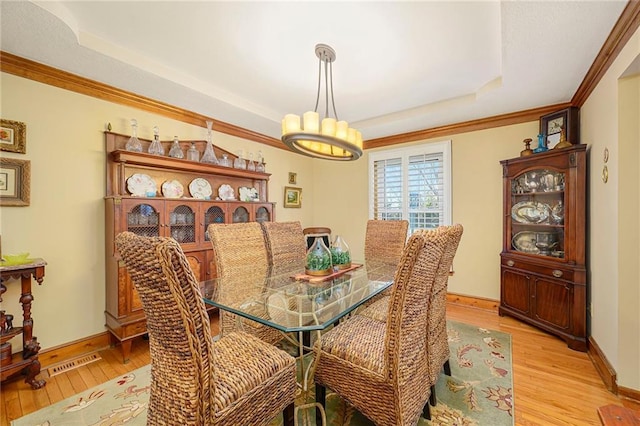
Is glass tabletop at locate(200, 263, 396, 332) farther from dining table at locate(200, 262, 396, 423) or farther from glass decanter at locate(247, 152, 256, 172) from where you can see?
glass decanter at locate(247, 152, 256, 172)

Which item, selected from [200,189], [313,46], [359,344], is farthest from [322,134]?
[200,189]

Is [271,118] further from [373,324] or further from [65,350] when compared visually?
[65,350]

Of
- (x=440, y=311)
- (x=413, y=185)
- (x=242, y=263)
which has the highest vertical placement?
(x=413, y=185)

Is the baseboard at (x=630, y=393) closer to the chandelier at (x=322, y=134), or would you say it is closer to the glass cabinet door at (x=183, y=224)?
the chandelier at (x=322, y=134)

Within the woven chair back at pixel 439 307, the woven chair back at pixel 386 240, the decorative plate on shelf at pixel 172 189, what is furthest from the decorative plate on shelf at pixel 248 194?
the woven chair back at pixel 439 307

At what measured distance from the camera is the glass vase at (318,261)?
6.68 feet

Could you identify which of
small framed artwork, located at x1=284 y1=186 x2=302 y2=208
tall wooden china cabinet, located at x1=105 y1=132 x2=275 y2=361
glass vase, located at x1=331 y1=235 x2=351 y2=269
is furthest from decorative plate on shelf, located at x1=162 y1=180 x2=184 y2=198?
glass vase, located at x1=331 y1=235 x2=351 y2=269

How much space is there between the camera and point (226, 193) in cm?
347

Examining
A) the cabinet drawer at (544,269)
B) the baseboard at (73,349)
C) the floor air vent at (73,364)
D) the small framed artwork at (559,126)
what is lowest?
the floor air vent at (73,364)

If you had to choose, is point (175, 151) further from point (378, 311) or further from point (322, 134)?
point (378, 311)

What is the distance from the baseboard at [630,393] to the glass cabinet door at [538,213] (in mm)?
1234

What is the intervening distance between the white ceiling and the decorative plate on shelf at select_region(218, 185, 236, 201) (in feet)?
3.27

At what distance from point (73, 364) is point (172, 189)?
1752mm

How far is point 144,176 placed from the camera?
2.72 m
